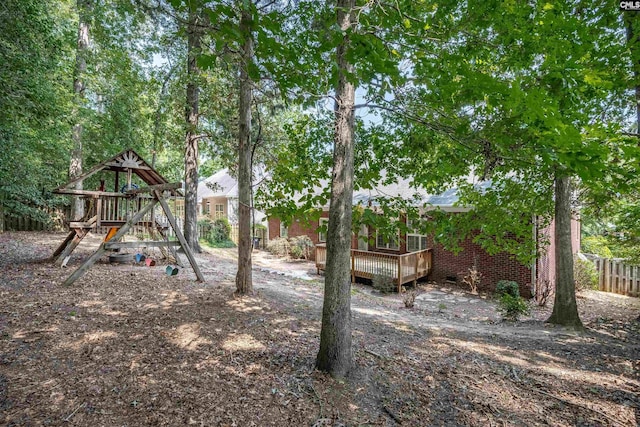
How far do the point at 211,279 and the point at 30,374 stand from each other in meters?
4.81

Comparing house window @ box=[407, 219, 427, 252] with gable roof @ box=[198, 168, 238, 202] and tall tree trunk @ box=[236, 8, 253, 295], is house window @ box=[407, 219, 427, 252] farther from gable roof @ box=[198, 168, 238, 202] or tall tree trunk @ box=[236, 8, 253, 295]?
gable roof @ box=[198, 168, 238, 202]

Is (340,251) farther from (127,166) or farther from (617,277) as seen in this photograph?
(617,277)

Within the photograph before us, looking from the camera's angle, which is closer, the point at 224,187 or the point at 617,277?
the point at 617,277

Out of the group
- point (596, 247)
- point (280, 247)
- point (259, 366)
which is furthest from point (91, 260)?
point (596, 247)

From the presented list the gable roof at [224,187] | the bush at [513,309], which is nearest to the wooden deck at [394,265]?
the bush at [513,309]

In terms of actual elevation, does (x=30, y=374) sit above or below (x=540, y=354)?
above

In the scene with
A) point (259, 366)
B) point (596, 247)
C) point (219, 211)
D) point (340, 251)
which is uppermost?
point (219, 211)

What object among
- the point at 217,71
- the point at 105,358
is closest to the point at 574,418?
the point at 105,358

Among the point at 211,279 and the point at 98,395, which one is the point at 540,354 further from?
the point at 211,279

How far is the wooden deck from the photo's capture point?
1167 cm

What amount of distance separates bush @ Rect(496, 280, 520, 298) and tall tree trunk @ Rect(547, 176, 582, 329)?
3358 millimetres

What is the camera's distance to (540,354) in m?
5.32

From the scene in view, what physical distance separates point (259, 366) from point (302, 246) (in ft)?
45.5

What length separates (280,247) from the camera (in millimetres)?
18875
